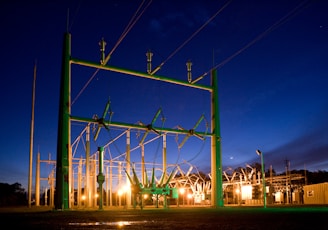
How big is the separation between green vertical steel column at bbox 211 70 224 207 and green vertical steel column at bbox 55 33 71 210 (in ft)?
28.8

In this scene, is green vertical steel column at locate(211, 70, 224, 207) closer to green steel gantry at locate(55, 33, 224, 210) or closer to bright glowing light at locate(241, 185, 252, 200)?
green steel gantry at locate(55, 33, 224, 210)

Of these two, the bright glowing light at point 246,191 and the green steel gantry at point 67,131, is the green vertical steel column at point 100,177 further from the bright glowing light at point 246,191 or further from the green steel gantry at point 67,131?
the bright glowing light at point 246,191

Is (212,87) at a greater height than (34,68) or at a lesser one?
lesser

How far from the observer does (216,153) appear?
22.6 meters

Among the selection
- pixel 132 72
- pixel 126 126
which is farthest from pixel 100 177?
pixel 132 72

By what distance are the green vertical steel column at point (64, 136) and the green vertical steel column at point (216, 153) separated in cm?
876

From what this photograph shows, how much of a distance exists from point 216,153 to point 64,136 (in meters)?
9.08

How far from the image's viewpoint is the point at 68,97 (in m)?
17.6

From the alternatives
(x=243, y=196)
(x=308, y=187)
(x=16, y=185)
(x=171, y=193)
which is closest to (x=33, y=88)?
(x=171, y=193)

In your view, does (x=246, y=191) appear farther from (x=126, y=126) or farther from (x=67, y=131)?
(x=67, y=131)

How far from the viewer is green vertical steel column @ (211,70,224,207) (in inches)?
877

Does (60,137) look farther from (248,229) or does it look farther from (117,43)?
(248,229)

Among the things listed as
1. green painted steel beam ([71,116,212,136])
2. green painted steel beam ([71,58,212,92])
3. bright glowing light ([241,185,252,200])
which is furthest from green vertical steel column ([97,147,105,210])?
bright glowing light ([241,185,252,200])

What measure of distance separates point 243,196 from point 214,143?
21.3 metres
